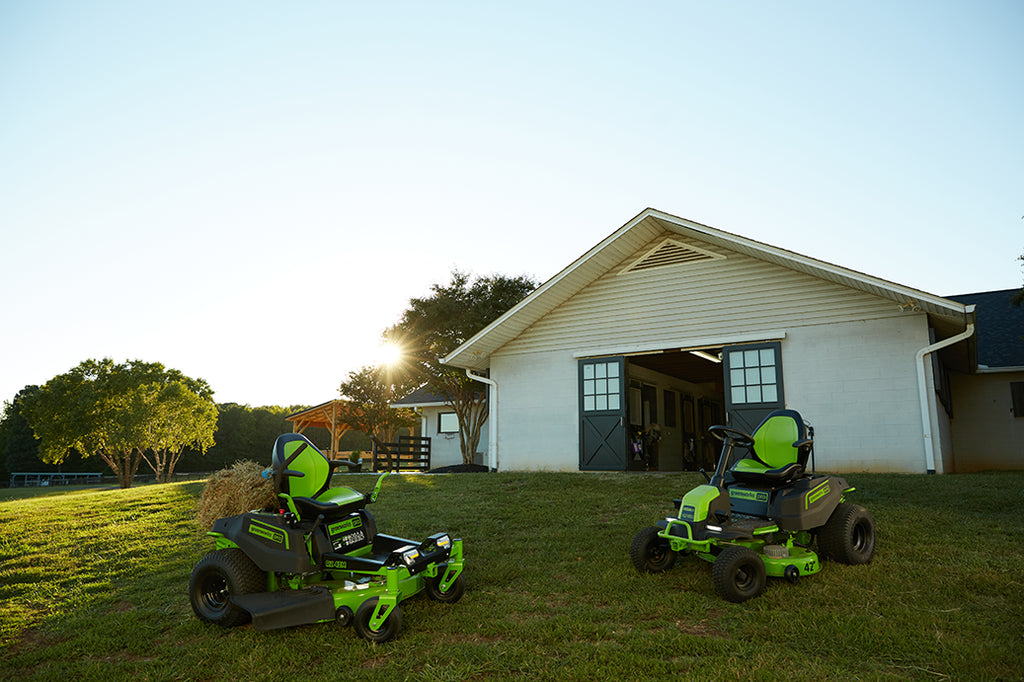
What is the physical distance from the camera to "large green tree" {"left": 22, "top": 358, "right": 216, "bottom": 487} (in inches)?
1125

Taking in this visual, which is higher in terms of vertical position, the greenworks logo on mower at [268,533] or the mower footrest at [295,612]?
the greenworks logo on mower at [268,533]

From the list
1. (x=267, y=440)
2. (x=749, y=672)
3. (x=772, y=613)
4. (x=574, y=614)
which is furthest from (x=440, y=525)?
(x=267, y=440)

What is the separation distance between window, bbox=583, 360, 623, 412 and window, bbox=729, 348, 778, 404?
2289 mm


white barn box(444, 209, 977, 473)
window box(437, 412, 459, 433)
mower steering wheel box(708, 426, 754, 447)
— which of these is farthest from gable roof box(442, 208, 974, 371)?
window box(437, 412, 459, 433)

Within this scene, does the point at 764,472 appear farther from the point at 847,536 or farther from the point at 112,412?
the point at 112,412

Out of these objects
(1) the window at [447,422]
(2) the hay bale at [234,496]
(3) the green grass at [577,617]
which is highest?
(1) the window at [447,422]

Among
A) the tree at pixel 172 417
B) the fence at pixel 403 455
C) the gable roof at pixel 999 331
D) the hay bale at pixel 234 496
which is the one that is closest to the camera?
the hay bale at pixel 234 496

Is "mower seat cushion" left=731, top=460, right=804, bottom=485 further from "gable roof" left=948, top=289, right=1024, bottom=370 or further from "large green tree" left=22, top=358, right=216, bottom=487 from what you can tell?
"large green tree" left=22, top=358, right=216, bottom=487

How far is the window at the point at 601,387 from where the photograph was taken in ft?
44.0

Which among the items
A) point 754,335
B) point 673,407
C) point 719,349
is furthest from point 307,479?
point 673,407

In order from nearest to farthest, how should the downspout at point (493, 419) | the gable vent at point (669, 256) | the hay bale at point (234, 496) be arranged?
the hay bale at point (234, 496) < the gable vent at point (669, 256) < the downspout at point (493, 419)

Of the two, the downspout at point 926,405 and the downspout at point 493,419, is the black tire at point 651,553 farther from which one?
the downspout at point 493,419

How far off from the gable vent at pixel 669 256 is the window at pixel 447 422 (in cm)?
1192

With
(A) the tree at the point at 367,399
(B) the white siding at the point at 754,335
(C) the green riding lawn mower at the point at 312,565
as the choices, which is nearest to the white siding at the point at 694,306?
(B) the white siding at the point at 754,335
